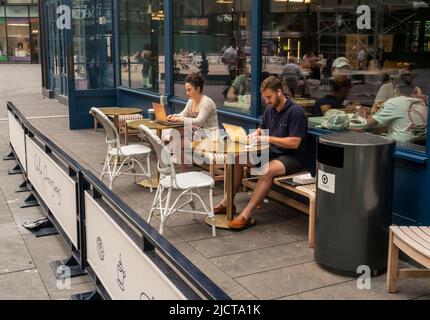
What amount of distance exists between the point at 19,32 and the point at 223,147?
3577cm

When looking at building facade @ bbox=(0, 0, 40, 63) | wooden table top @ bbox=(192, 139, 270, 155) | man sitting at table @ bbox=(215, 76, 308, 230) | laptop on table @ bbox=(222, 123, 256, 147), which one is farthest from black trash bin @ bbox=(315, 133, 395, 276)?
building facade @ bbox=(0, 0, 40, 63)

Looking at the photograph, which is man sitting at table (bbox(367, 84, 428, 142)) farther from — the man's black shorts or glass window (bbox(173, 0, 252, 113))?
glass window (bbox(173, 0, 252, 113))

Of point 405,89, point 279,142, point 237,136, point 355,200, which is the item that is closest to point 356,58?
point 405,89

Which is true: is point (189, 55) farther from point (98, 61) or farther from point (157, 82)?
point (98, 61)

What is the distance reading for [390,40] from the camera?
5469 mm

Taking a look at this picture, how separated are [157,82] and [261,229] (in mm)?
5151

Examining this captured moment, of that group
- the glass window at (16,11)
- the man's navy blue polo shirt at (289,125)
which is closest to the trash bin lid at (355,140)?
the man's navy blue polo shirt at (289,125)

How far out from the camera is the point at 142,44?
10.3m

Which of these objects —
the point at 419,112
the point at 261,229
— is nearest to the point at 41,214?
the point at 261,229

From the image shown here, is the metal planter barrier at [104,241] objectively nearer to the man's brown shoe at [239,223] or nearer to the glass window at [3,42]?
the man's brown shoe at [239,223]

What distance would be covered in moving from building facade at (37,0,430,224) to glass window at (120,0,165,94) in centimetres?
2

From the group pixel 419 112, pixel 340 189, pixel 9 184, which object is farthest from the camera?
pixel 9 184

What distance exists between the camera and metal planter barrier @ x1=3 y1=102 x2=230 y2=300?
232cm

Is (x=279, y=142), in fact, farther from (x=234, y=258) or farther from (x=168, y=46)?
(x=168, y=46)
